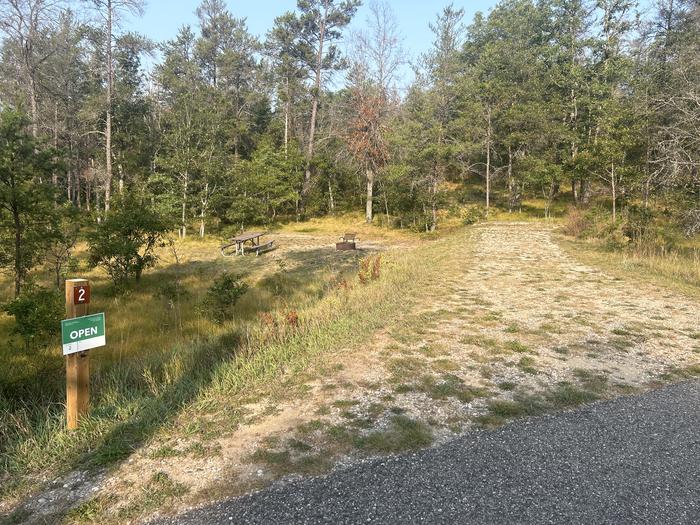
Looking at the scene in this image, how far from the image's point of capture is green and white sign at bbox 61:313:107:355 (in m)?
2.85

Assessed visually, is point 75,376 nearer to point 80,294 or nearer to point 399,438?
point 80,294

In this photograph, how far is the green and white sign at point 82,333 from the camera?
9.34ft

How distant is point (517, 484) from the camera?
7.85 feet

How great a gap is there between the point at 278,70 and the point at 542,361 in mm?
26871

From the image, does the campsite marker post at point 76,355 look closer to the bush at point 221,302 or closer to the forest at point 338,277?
the forest at point 338,277

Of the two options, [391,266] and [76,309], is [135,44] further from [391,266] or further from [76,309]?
[76,309]

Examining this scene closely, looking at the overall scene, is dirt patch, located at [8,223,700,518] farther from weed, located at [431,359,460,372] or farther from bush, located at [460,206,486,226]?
bush, located at [460,206,486,226]

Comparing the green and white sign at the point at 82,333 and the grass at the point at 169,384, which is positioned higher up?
the green and white sign at the point at 82,333

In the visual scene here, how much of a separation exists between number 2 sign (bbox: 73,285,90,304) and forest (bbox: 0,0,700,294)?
11647 mm

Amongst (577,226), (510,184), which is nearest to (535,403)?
(577,226)

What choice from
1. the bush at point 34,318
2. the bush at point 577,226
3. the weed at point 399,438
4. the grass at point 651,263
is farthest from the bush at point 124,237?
the bush at point 577,226

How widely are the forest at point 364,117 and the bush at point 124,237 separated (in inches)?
182

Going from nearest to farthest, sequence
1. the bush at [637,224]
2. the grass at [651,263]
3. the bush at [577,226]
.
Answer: the grass at [651,263] → the bush at [637,224] → the bush at [577,226]

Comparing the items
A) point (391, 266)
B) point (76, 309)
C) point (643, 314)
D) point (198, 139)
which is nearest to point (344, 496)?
point (76, 309)
